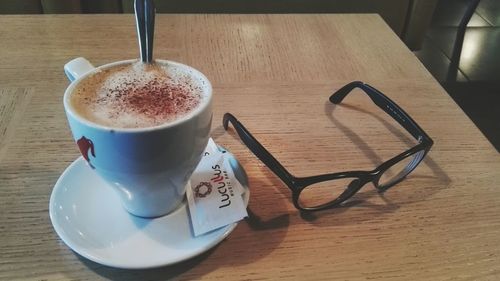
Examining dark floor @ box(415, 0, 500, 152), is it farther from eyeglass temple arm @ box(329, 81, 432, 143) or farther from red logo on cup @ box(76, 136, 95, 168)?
red logo on cup @ box(76, 136, 95, 168)

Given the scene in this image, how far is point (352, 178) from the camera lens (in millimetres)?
455

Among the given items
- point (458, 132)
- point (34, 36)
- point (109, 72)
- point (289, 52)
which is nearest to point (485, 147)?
point (458, 132)

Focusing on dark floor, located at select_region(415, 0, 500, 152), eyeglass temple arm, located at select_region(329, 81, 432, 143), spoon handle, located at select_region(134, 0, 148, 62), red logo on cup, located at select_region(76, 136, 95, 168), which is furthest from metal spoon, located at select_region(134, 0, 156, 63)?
dark floor, located at select_region(415, 0, 500, 152)

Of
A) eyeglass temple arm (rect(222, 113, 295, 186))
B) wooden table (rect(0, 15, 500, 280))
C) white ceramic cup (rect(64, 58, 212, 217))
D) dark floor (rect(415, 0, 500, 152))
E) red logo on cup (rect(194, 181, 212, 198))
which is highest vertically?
white ceramic cup (rect(64, 58, 212, 217))

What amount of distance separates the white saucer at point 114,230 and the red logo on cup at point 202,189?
0.02 m

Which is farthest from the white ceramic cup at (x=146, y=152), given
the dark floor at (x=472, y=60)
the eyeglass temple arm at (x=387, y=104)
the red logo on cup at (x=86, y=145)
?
the dark floor at (x=472, y=60)

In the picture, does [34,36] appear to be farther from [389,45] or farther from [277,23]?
[389,45]

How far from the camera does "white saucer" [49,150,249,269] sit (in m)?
0.36

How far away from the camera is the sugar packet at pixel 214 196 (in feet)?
1.28

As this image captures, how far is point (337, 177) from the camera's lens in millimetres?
439

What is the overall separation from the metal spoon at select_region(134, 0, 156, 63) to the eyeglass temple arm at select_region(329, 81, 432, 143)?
0.27 m

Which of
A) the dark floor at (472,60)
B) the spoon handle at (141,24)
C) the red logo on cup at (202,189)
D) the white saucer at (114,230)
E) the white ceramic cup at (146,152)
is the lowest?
the dark floor at (472,60)

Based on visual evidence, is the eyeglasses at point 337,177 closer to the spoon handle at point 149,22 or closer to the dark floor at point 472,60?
the spoon handle at point 149,22

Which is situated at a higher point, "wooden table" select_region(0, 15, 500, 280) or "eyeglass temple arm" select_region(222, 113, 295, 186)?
"eyeglass temple arm" select_region(222, 113, 295, 186)
